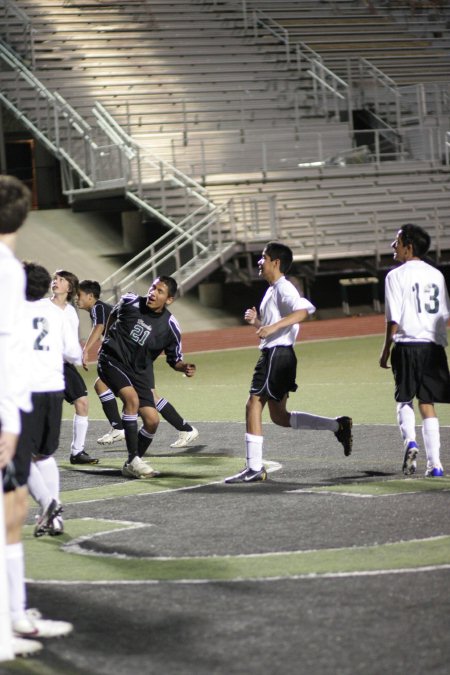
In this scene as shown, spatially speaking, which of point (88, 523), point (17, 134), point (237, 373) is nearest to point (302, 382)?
point (237, 373)

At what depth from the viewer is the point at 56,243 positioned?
29938 mm

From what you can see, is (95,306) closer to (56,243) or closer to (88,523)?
(88,523)

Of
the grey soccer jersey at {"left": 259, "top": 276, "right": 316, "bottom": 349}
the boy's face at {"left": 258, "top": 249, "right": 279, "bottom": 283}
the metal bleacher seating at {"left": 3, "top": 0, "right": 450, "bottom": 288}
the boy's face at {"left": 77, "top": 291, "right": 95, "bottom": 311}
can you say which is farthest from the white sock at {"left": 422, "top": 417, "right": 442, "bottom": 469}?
the metal bleacher seating at {"left": 3, "top": 0, "right": 450, "bottom": 288}

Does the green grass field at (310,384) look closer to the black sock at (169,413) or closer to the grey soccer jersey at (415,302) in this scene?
the black sock at (169,413)

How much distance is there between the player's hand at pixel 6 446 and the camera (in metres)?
4.90

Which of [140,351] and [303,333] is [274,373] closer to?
[140,351]

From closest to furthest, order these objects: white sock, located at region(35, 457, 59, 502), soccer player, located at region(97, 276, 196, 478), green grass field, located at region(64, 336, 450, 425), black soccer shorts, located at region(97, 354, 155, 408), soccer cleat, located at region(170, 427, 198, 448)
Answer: white sock, located at region(35, 457, 59, 502) < soccer player, located at region(97, 276, 196, 478) < black soccer shorts, located at region(97, 354, 155, 408) < soccer cleat, located at region(170, 427, 198, 448) < green grass field, located at region(64, 336, 450, 425)

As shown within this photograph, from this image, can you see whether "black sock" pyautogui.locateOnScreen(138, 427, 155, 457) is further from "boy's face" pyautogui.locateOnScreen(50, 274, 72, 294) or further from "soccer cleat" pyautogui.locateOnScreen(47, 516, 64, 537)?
"soccer cleat" pyautogui.locateOnScreen(47, 516, 64, 537)

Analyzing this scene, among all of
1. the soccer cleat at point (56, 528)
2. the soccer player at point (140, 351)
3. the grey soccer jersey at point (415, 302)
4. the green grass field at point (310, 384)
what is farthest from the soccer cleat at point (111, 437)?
the soccer cleat at point (56, 528)

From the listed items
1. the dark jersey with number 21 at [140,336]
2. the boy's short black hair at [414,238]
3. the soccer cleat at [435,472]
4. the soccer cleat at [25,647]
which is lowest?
→ the soccer cleat at [435,472]

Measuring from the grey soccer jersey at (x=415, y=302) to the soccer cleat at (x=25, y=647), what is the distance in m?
5.07

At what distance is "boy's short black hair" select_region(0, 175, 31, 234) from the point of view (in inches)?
199

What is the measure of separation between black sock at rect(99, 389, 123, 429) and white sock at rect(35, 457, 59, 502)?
4.72m

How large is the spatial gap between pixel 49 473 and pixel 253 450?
212cm
